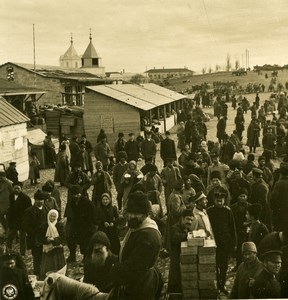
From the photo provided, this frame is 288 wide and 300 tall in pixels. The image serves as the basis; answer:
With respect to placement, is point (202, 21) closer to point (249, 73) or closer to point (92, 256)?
point (92, 256)

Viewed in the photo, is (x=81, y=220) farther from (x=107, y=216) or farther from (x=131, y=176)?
(x=131, y=176)

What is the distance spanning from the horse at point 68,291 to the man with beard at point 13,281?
1.16 metres

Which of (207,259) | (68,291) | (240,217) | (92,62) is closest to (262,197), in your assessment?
(240,217)

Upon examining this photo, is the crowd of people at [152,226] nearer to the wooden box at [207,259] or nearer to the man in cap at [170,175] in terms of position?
the man in cap at [170,175]

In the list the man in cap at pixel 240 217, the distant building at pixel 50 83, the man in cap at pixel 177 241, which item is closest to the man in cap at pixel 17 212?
the man in cap at pixel 177 241

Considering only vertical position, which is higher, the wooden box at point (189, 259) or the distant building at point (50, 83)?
the distant building at point (50, 83)

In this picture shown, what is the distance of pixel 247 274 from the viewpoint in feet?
18.6

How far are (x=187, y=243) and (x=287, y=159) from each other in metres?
4.91

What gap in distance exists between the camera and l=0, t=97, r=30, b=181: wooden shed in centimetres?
1456

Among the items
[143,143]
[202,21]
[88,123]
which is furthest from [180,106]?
[202,21]

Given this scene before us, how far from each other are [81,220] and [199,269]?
2.87 meters

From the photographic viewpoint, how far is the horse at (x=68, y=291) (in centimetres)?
485

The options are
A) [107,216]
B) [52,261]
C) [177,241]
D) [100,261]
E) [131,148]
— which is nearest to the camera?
[100,261]

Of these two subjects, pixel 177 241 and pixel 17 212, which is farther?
pixel 17 212
